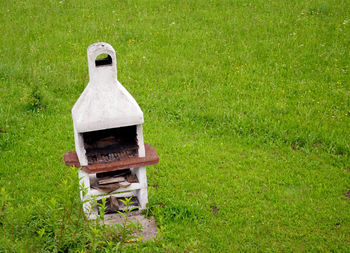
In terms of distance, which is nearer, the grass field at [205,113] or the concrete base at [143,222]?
the concrete base at [143,222]

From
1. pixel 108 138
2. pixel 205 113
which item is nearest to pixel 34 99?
pixel 108 138

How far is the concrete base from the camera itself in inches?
215

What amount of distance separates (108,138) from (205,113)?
2695mm

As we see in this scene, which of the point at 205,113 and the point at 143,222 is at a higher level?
the point at 205,113

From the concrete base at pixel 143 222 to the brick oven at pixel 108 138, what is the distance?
12 centimetres

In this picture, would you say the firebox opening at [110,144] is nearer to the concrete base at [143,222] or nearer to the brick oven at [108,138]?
the brick oven at [108,138]

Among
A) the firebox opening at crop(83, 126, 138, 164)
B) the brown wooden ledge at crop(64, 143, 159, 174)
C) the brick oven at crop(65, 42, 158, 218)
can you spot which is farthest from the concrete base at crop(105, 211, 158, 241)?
the firebox opening at crop(83, 126, 138, 164)

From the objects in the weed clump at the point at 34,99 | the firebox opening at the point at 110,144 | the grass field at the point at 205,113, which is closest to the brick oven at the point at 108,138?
the firebox opening at the point at 110,144

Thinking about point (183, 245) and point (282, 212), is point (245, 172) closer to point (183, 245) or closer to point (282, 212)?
point (282, 212)

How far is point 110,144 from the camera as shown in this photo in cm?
577

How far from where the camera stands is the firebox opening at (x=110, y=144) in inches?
217

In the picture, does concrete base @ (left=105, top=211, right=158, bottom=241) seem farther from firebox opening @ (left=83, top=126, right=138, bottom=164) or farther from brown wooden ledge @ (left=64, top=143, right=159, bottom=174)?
firebox opening @ (left=83, top=126, right=138, bottom=164)

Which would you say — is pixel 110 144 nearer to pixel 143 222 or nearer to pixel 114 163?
pixel 114 163

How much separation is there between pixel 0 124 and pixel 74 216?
3550 millimetres
